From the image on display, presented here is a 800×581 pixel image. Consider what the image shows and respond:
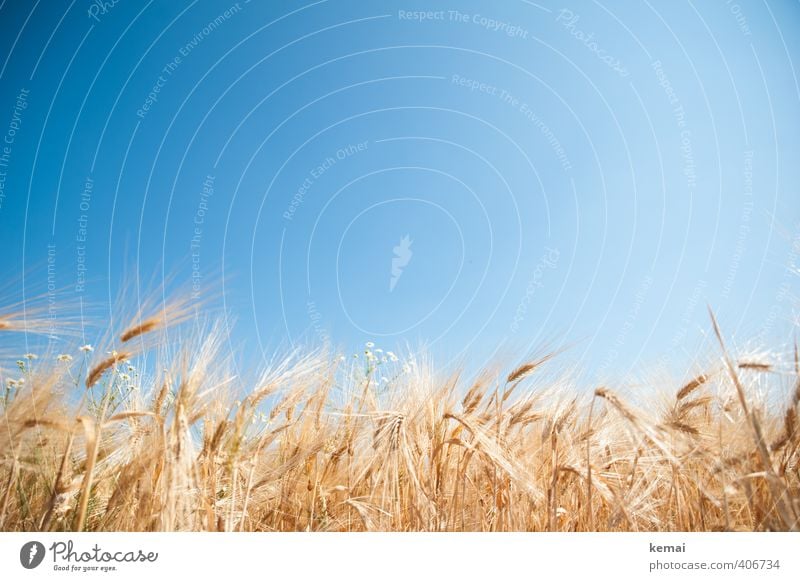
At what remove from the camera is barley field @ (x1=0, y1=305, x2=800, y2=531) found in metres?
2.16

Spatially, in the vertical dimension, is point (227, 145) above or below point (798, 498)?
above

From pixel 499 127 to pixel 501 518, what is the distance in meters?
3.31

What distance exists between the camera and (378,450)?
2.68 meters

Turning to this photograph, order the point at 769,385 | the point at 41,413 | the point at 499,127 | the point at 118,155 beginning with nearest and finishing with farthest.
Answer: the point at 41,413 → the point at 769,385 → the point at 118,155 → the point at 499,127
